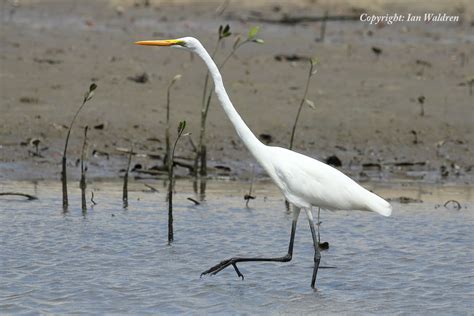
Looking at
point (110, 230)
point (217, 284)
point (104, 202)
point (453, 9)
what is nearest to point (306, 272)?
point (217, 284)

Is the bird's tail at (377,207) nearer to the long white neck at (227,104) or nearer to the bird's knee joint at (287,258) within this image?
the bird's knee joint at (287,258)

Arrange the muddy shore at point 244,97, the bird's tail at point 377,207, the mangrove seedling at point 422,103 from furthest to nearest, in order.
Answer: the mangrove seedling at point 422,103
the muddy shore at point 244,97
the bird's tail at point 377,207

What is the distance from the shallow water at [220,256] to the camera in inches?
261

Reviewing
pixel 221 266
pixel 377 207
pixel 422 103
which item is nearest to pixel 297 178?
pixel 377 207

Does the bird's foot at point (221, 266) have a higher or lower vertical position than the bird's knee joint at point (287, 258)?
lower

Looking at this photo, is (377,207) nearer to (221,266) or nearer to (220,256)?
(221,266)

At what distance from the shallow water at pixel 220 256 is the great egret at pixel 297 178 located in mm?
385

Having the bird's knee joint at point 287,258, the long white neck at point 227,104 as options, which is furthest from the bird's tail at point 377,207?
the long white neck at point 227,104

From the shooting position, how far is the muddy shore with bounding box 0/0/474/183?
1112 centimetres

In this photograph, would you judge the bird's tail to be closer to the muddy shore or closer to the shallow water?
the shallow water

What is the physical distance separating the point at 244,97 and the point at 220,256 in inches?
209

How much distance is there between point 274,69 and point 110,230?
6526 mm

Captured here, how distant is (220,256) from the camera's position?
7.77m

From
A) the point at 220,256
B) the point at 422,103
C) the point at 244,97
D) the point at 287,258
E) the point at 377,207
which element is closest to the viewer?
the point at 377,207
